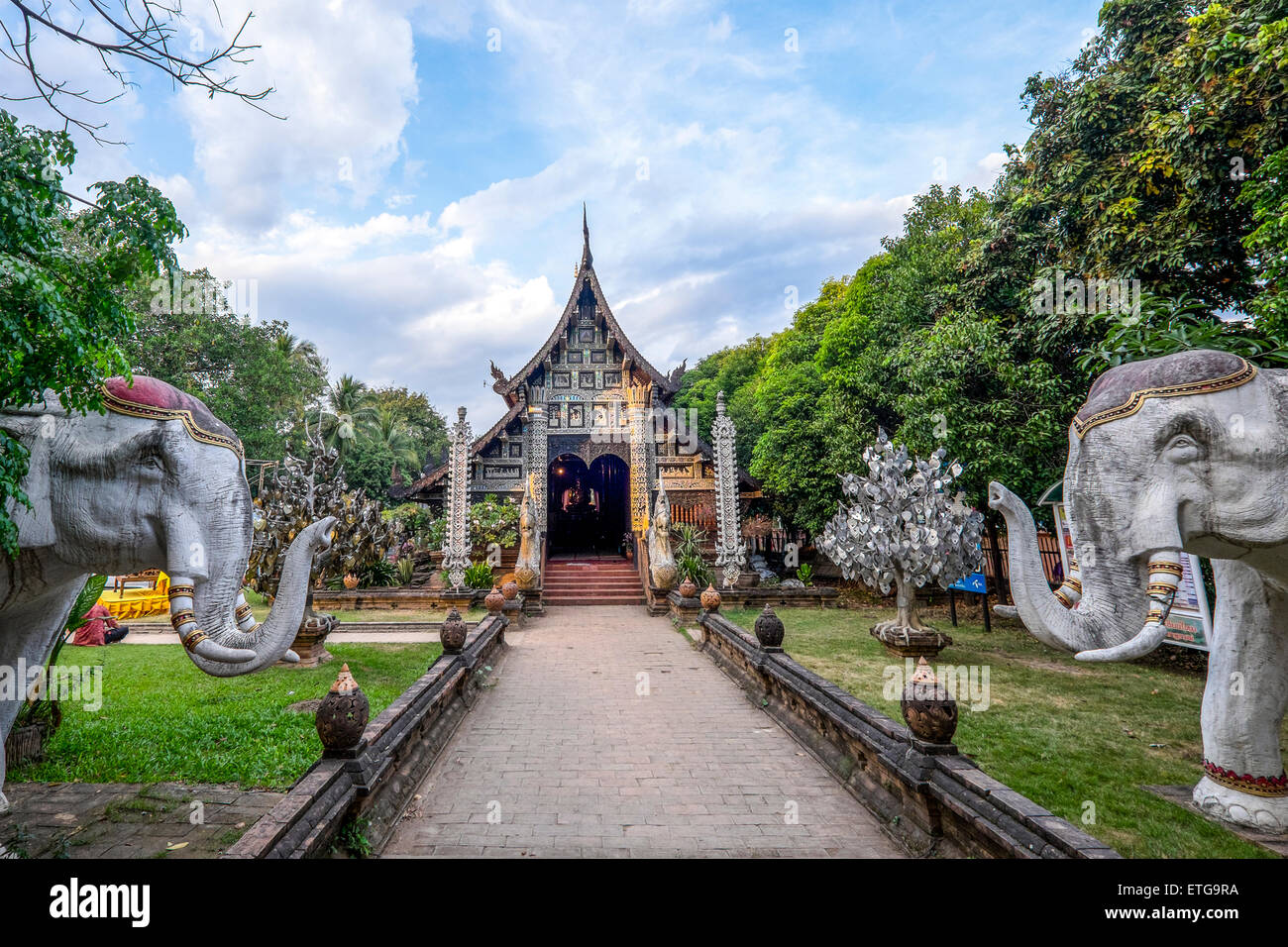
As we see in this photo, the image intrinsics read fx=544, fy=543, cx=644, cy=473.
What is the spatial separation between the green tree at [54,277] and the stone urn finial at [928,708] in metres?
5.01

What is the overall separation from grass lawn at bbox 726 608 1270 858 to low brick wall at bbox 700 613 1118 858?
1.02 m

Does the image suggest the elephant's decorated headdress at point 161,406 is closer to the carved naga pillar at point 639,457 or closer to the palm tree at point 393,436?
the carved naga pillar at point 639,457

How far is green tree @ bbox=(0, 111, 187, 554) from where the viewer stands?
7.82 ft

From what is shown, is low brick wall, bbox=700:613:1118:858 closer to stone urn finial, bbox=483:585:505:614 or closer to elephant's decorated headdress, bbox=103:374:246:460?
elephant's decorated headdress, bbox=103:374:246:460

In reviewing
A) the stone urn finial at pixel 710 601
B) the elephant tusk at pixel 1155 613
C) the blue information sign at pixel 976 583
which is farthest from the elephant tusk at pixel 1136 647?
the stone urn finial at pixel 710 601

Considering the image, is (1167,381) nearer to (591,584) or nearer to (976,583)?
(976,583)

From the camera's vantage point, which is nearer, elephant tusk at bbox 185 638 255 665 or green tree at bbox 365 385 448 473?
elephant tusk at bbox 185 638 255 665

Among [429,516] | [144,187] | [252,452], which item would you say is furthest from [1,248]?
[252,452]

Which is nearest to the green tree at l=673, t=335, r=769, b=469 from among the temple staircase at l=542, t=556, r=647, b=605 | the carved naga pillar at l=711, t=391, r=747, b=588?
the carved naga pillar at l=711, t=391, r=747, b=588

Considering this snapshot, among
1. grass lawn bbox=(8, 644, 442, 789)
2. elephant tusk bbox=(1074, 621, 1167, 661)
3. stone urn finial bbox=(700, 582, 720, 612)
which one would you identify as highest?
elephant tusk bbox=(1074, 621, 1167, 661)

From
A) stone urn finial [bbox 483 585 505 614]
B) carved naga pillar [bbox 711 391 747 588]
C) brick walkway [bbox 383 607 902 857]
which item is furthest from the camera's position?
carved naga pillar [bbox 711 391 747 588]

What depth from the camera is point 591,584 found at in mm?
15023

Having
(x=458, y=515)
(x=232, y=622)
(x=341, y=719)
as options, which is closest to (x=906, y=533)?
(x=341, y=719)

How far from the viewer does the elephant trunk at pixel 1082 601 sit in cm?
261
